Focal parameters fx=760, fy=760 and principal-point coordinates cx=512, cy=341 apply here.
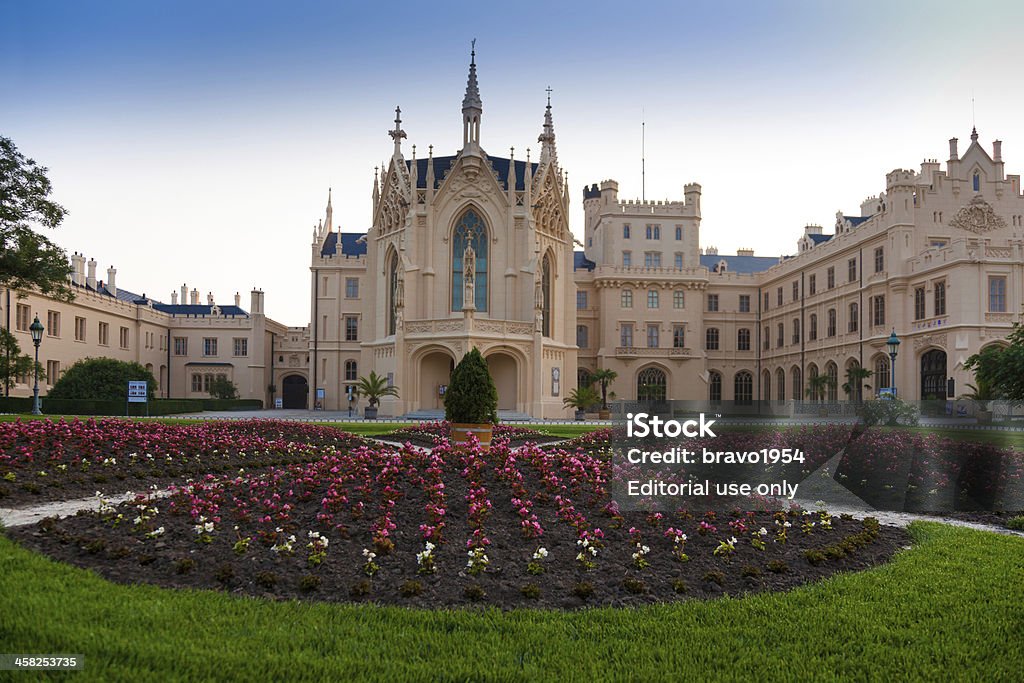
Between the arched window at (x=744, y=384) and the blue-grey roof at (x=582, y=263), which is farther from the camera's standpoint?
the arched window at (x=744, y=384)

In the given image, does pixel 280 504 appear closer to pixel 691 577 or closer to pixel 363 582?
pixel 363 582

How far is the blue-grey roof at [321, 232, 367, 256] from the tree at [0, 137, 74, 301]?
127 feet

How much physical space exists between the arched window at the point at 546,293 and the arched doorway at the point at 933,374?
871 inches

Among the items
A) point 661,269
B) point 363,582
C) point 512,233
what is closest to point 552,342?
point 512,233

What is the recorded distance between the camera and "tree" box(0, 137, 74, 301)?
2659 centimetres

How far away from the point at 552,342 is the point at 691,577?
40.0 metres

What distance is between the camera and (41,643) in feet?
18.2

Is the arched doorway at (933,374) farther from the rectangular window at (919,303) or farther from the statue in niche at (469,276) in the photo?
the statue in niche at (469,276)

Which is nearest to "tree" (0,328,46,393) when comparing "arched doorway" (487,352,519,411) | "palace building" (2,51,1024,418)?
"palace building" (2,51,1024,418)

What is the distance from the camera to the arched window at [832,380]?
174 ft

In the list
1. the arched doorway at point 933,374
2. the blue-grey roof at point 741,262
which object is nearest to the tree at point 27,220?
the arched doorway at point 933,374

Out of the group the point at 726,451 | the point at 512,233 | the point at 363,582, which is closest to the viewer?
the point at 363,582

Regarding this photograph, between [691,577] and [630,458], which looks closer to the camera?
[691,577]

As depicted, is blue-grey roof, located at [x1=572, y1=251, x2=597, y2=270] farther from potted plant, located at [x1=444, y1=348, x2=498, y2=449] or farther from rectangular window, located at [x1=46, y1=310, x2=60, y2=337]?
potted plant, located at [x1=444, y1=348, x2=498, y2=449]
